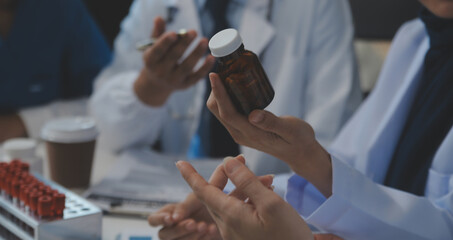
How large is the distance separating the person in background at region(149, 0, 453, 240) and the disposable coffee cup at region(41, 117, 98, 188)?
0.96ft

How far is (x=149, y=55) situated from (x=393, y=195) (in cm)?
58

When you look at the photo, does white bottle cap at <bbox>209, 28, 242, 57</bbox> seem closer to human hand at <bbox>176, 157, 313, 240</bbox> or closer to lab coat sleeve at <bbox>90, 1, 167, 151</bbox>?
human hand at <bbox>176, 157, 313, 240</bbox>

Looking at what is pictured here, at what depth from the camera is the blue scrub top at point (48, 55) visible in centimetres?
153

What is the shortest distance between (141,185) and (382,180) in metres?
0.52

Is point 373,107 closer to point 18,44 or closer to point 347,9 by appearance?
point 347,9

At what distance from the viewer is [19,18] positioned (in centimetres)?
151

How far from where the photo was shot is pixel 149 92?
4.13 feet

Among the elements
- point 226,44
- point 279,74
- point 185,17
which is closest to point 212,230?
point 226,44

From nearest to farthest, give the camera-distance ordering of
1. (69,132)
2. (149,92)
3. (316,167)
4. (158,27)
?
(316,167) → (69,132) → (158,27) → (149,92)

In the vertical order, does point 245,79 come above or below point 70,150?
above

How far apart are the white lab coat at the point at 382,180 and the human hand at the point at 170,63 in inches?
14.8

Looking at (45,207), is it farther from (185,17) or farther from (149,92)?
(185,17)

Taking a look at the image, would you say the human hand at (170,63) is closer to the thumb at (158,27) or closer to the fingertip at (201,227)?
the thumb at (158,27)

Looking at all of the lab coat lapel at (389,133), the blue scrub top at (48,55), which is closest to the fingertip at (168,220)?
the lab coat lapel at (389,133)
